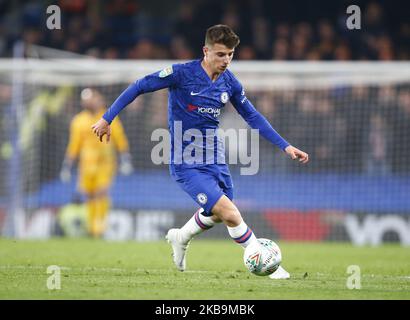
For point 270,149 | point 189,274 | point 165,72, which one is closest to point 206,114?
point 165,72

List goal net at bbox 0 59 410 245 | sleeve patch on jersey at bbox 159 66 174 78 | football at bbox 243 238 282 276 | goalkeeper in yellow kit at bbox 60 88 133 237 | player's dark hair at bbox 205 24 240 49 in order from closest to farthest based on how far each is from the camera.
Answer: football at bbox 243 238 282 276
player's dark hair at bbox 205 24 240 49
sleeve patch on jersey at bbox 159 66 174 78
goal net at bbox 0 59 410 245
goalkeeper in yellow kit at bbox 60 88 133 237

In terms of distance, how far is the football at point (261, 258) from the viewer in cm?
761

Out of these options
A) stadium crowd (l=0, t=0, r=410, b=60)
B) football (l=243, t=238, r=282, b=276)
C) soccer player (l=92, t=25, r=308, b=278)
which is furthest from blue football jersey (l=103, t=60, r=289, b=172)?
stadium crowd (l=0, t=0, r=410, b=60)

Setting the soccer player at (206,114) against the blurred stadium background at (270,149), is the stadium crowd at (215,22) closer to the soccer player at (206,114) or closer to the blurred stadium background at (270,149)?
the blurred stadium background at (270,149)

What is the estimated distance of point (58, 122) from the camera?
1684 cm

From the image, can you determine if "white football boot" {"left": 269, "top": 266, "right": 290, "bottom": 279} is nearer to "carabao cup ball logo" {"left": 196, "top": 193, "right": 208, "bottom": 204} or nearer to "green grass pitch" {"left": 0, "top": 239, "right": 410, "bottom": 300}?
"green grass pitch" {"left": 0, "top": 239, "right": 410, "bottom": 300}

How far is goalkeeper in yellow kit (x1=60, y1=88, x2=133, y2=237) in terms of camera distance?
50.5 feet

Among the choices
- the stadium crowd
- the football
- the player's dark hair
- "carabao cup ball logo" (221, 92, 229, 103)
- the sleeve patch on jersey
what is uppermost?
the stadium crowd

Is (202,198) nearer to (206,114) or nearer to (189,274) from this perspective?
(206,114)

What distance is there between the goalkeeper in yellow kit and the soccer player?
22.9ft

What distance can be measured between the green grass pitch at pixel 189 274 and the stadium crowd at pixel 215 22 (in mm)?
6830

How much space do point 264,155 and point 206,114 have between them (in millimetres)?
Result: 7911
